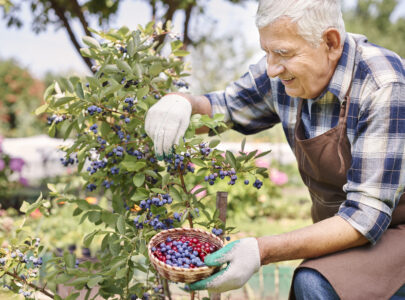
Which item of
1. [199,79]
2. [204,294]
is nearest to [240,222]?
[204,294]

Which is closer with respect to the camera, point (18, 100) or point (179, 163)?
point (179, 163)

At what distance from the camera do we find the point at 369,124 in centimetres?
130

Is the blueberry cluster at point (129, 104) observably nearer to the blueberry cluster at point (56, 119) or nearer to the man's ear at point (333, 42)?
the blueberry cluster at point (56, 119)

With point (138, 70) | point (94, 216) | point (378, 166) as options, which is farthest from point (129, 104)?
point (378, 166)

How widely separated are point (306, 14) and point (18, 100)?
1180cm

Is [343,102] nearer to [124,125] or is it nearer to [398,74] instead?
[398,74]

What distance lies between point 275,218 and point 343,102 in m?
3.35

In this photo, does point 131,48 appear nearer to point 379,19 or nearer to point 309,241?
point 309,241

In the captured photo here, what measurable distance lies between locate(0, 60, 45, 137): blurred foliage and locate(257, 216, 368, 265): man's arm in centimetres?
1063

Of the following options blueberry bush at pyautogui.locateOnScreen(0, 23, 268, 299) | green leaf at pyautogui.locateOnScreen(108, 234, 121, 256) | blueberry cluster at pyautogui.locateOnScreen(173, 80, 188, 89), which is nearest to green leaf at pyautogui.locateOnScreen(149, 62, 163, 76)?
blueberry bush at pyautogui.locateOnScreen(0, 23, 268, 299)

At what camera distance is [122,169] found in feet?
5.30

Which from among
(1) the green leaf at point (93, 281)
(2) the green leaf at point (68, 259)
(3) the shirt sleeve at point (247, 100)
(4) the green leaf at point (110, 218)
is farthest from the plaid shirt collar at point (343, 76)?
(2) the green leaf at point (68, 259)

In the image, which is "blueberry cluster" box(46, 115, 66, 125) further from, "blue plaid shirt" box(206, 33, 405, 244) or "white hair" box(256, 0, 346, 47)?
"blue plaid shirt" box(206, 33, 405, 244)

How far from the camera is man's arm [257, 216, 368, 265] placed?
48.8 inches
